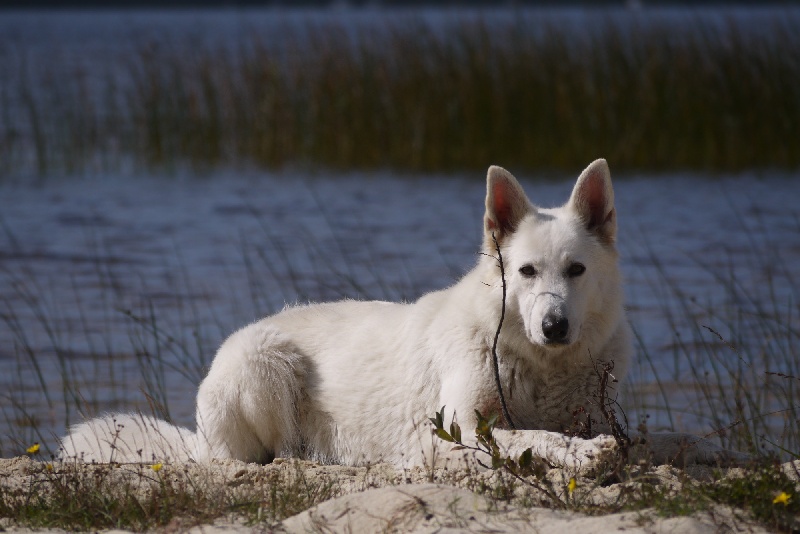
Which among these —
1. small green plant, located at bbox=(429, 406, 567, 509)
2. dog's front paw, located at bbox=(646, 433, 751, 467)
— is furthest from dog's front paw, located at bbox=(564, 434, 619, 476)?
dog's front paw, located at bbox=(646, 433, 751, 467)

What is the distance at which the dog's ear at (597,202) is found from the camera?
514 cm

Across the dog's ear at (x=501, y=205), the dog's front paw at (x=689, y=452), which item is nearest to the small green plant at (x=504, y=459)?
the dog's front paw at (x=689, y=452)

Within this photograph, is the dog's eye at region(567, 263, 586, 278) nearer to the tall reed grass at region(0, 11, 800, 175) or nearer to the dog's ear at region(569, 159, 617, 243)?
the dog's ear at region(569, 159, 617, 243)

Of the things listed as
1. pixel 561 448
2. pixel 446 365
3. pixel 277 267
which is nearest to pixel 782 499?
pixel 561 448

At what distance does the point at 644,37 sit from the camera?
1567cm

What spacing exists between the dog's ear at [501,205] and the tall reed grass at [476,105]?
32.7ft

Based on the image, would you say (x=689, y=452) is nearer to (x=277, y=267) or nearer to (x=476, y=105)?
(x=277, y=267)

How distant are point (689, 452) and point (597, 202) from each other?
1.30 m

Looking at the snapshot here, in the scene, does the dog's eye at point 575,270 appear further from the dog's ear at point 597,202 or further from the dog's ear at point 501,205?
the dog's ear at point 501,205

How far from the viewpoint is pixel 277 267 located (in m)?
10.8

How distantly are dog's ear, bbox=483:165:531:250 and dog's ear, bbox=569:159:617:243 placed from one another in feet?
0.86

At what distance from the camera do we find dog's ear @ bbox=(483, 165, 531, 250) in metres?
5.13

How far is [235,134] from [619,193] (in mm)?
6195

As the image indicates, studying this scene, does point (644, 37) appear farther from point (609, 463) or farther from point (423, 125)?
point (609, 463)
